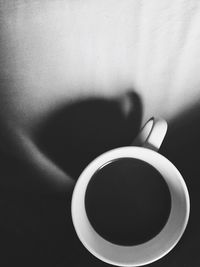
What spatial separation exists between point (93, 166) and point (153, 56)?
22 cm

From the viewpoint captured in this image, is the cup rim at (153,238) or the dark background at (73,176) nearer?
the cup rim at (153,238)

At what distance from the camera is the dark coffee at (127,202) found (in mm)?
447

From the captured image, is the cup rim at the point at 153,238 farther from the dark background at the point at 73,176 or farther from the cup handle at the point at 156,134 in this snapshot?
the dark background at the point at 73,176

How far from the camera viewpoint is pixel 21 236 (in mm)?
537

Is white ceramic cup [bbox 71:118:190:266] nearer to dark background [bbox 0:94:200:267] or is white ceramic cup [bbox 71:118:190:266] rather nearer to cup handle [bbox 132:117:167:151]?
cup handle [bbox 132:117:167:151]

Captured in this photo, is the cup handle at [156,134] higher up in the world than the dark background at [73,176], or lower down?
higher up

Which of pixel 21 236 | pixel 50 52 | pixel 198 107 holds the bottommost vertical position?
pixel 21 236

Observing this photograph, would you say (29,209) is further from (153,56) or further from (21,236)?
(153,56)

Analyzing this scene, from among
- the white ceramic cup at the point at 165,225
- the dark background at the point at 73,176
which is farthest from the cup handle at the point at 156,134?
the dark background at the point at 73,176

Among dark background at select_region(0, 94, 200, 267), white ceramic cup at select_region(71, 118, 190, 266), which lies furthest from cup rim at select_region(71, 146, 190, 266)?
dark background at select_region(0, 94, 200, 267)

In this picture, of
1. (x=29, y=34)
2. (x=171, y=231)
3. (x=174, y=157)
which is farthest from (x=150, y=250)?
(x=29, y=34)

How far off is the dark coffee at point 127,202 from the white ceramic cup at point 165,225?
2 cm

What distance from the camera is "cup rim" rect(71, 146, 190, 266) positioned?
0.39 meters

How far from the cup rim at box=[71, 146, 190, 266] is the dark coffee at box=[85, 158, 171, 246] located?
0.02 metres
